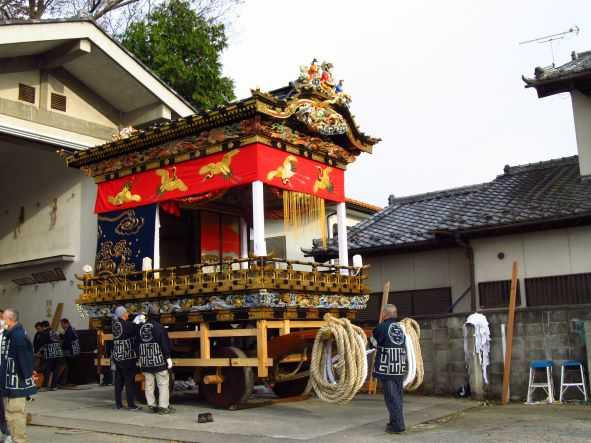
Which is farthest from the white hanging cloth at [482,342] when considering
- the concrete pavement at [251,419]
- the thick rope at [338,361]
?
the thick rope at [338,361]

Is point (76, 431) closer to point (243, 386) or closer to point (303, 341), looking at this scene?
point (243, 386)

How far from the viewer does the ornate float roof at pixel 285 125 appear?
1211 centimetres

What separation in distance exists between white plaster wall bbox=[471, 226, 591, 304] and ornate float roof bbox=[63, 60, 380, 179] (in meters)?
3.49

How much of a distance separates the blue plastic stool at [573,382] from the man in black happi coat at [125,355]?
753 cm

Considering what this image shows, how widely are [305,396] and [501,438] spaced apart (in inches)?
208

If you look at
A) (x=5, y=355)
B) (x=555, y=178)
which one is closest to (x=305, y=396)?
(x=5, y=355)

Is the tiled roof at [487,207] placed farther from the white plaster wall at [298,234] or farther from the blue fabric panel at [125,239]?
the blue fabric panel at [125,239]

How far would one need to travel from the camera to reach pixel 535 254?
13906 mm

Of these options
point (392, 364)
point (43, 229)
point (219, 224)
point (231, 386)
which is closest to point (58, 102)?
point (43, 229)

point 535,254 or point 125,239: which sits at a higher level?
point 125,239

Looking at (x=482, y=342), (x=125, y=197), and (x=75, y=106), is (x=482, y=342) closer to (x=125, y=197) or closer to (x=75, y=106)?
(x=125, y=197)

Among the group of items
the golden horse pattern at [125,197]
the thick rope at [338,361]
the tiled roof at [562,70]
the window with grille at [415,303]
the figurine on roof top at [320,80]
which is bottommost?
the thick rope at [338,361]

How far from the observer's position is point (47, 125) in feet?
56.0

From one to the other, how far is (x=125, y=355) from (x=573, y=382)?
7.92m
